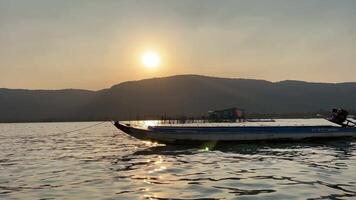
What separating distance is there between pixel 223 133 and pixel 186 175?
1709cm

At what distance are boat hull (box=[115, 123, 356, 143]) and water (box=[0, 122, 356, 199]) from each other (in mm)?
4365

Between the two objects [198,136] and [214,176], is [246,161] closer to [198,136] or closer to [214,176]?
[214,176]

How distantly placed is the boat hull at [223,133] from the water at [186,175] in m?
4.37

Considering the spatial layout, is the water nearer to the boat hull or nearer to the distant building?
the boat hull

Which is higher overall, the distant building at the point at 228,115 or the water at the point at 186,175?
the distant building at the point at 228,115

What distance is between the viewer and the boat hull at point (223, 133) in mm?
37281

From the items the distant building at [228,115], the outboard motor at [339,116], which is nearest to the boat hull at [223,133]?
the outboard motor at [339,116]

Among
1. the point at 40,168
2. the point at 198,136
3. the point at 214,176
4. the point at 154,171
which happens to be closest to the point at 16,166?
the point at 40,168

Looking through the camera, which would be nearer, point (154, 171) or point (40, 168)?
point (154, 171)

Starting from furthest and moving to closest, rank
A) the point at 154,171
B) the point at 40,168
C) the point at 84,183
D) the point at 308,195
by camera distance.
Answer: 1. the point at 40,168
2. the point at 154,171
3. the point at 84,183
4. the point at 308,195

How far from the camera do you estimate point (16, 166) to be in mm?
26281

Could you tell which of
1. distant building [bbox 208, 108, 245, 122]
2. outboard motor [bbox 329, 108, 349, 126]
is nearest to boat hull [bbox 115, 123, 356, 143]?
outboard motor [bbox 329, 108, 349, 126]

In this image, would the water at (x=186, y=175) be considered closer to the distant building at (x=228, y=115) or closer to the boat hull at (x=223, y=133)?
the boat hull at (x=223, y=133)

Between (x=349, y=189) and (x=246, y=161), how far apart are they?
979cm
